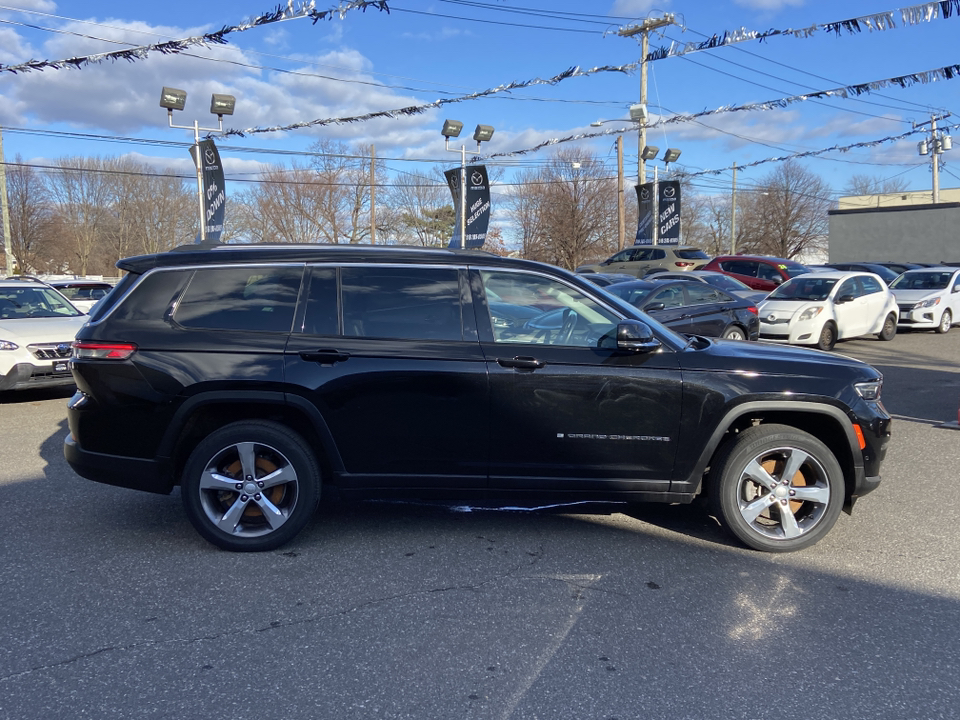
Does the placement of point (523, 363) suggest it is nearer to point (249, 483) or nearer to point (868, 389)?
point (249, 483)

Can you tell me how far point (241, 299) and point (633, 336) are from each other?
7.88 ft

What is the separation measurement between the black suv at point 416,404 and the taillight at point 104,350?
0.01m

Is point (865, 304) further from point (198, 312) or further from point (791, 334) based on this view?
point (198, 312)

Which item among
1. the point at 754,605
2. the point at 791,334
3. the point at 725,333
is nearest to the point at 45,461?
the point at 754,605

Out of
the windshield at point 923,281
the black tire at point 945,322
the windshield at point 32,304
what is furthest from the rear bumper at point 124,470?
the windshield at point 923,281

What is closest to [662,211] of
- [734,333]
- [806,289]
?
[806,289]

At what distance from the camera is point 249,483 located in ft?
15.3

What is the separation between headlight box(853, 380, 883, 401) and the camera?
4.74m

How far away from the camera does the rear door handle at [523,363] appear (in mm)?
4605

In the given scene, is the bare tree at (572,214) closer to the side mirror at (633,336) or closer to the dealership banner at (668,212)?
the dealership banner at (668,212)

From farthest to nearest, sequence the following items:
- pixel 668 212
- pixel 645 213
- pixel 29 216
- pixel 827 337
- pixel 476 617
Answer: pixel 29 216 → pixel 645 213 → pixel 668 212 → pixel 827 337 → pixel 476 617

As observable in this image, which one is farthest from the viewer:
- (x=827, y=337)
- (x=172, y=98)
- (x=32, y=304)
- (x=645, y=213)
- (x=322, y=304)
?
(x=645, y=213)

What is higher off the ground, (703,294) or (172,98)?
(172,98)

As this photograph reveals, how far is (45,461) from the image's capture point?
6961mm
